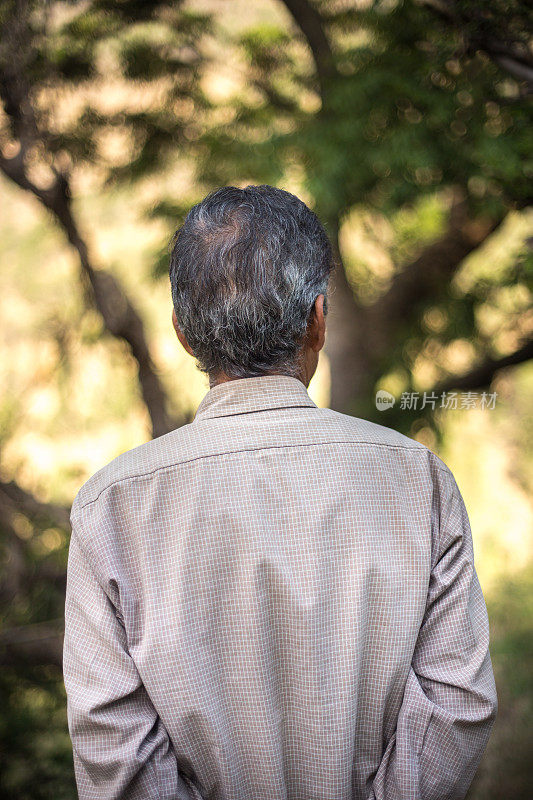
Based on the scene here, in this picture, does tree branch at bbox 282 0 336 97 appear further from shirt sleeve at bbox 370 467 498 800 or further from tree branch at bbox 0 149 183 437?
shirt sleeve at bbox 370 467 498 800

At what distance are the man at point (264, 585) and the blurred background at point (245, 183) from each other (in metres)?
0.85

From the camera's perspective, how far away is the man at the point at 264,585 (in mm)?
841

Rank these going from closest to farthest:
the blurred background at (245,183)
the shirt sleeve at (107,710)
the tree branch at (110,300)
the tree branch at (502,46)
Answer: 1. the shirt sleeve at (107,710)
2. the tree branch at (502,46)
3. the blurred background at (245,183)
4. the tree branch at (110,300)

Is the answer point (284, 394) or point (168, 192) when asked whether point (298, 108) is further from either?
point (284, 394)

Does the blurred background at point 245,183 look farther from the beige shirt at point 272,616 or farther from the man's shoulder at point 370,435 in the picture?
the beige shirt at point 272,616

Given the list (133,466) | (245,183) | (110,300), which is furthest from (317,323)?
(245,183)

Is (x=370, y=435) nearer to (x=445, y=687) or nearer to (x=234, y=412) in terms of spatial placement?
(x=234, y=412)

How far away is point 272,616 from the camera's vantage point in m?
0.87

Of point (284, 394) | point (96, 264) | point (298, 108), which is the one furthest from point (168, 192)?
point (284, 394)

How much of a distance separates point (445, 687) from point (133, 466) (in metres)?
0.50

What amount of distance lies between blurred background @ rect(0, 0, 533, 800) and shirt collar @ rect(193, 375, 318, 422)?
0.85 m
